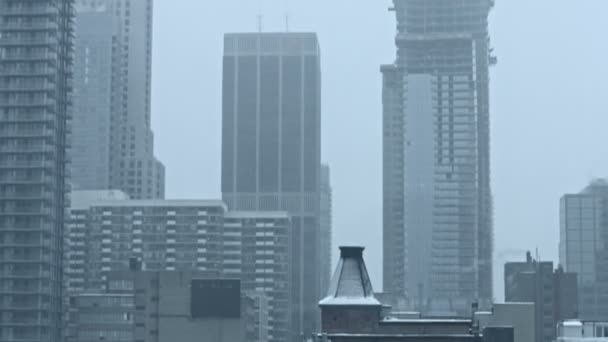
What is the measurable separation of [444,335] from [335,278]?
4.91 metres

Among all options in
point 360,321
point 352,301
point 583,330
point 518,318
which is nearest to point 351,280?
point 352,301

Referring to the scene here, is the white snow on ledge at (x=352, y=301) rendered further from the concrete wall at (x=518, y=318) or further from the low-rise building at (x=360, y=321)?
the concrete wall at (x=518, y=318)

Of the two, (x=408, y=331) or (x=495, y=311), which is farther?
(x=495, y=311)

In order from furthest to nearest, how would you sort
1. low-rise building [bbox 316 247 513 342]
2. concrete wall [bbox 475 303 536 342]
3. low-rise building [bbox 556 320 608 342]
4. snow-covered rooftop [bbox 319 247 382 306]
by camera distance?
concrete wall [bbox 475 303 536 342] → low-rise building [bbox 556 320 608 342] → snow-covered rooftop [bbox 319 247 382 306] → low-rise building [bbox 316 247 513 342]

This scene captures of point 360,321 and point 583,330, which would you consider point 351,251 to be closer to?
point 360,321

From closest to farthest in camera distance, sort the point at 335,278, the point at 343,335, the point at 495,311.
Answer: the point at 343,335
the point at 335,278
the point at 495,311

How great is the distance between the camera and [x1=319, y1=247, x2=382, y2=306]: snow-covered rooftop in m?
56.3

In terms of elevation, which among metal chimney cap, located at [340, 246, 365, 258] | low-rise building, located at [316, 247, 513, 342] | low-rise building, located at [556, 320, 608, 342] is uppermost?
metal chimney cap, located at [340, 246, 365, 258]

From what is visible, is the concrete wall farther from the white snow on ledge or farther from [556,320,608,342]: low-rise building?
the white snow on ledge

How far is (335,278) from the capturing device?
5750 cm

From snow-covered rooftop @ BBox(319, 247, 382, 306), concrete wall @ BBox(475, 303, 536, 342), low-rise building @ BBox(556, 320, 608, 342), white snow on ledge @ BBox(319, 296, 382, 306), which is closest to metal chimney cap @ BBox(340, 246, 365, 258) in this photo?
snow-covered rooftop @ BBox(319, 247, 382, 306)

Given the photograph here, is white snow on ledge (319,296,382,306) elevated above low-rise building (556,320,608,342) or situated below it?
above

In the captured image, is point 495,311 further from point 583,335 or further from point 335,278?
point 335,278

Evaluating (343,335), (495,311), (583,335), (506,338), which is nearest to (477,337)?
(343,335)
